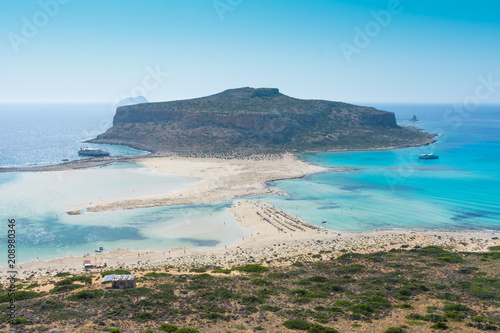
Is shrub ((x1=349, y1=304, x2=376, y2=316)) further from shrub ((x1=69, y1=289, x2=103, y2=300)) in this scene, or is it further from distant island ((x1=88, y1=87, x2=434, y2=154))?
distant island ((x1=88, y1=87, x2=434, y2=154))

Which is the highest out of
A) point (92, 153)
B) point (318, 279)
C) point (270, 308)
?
point (92, 153)

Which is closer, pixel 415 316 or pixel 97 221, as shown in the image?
pixel 415 316

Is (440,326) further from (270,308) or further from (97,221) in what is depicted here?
(97,221)

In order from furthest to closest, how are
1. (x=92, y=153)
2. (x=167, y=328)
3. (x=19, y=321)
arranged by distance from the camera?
(x=92, y=153) < (x=19, y=321) < (x=167, y=328)

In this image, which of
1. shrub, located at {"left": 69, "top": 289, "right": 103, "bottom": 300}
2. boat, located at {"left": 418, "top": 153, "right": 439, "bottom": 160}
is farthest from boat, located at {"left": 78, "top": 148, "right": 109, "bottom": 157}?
boat, located at {"left": 418, "top": 153, "right": 439, "bottom": 160}

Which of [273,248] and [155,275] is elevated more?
[155,275]

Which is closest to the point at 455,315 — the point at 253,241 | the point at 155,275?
the point at 155,275
